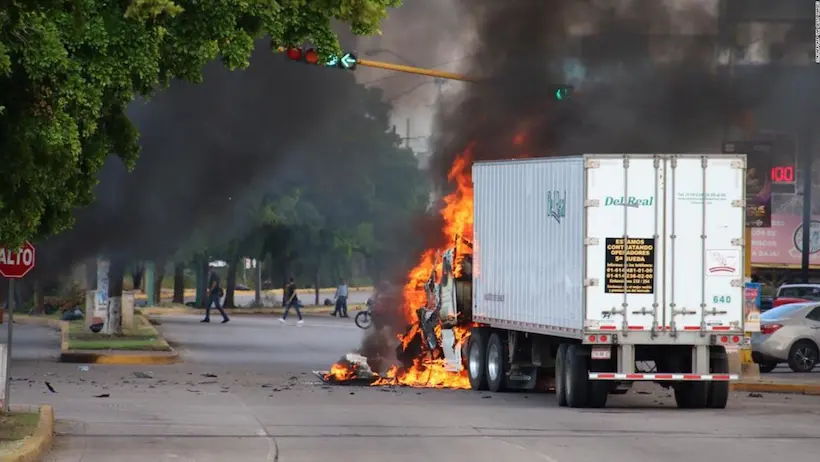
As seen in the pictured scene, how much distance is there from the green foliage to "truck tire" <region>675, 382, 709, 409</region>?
9.06 meters

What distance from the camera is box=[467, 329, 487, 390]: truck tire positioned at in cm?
2344

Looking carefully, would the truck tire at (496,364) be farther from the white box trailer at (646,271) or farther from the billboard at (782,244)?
the billboard at (782,244)

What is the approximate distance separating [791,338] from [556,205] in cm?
1043

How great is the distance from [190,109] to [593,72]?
28.1ft

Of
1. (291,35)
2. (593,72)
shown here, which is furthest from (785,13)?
(291,35)

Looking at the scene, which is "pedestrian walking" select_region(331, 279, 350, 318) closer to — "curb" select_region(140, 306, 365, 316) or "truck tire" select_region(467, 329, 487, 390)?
"curb" select_region(140, 306, 365, 316)

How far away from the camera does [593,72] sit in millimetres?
31000

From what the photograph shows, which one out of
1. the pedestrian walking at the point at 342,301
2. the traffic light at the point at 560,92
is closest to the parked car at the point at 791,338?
the traffic light at the point at 560,92

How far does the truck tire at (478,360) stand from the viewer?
923 inches

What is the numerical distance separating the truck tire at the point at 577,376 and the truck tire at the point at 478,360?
12.7ft

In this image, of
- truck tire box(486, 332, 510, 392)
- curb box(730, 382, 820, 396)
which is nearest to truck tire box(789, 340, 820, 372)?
curb box(730, 382, 820, 396)

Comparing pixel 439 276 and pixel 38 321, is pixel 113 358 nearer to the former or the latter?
pixel 439 276

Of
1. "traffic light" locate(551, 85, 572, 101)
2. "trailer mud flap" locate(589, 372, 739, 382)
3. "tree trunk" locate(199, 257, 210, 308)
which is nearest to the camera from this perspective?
"trailer mud flap" locate(589, 372, 739, 382)

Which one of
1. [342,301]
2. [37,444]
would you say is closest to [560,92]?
[37,444]
